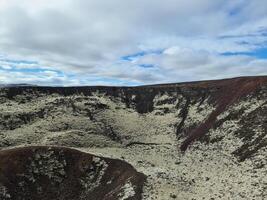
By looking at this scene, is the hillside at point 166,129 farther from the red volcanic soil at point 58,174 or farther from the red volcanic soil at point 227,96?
the red volcanic soil at point 58,174

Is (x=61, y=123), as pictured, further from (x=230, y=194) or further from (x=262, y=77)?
(x=230, y=194)

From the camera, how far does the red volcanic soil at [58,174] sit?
181 feet

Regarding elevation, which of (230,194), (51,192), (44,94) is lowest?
(51,192)

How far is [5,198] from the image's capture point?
179 ft

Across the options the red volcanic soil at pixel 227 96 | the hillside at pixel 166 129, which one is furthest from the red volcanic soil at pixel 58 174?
the red volcanic soil at pixel 227 96

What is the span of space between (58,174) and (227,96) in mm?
38686

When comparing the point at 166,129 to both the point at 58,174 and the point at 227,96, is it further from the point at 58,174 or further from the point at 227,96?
the point at 58,174

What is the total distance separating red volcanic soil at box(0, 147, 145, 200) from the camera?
55062mm

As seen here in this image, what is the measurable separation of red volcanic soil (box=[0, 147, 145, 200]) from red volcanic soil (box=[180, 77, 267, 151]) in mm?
19851

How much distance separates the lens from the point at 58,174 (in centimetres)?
6084

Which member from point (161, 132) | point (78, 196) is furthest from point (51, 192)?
point (161, 132)

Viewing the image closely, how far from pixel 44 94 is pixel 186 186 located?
57.5 m

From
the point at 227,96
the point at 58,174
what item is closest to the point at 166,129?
the point at 227,96

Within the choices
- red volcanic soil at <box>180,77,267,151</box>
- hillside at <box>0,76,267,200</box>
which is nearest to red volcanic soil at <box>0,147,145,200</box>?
hillside at <box>0,76,267,200</box>
